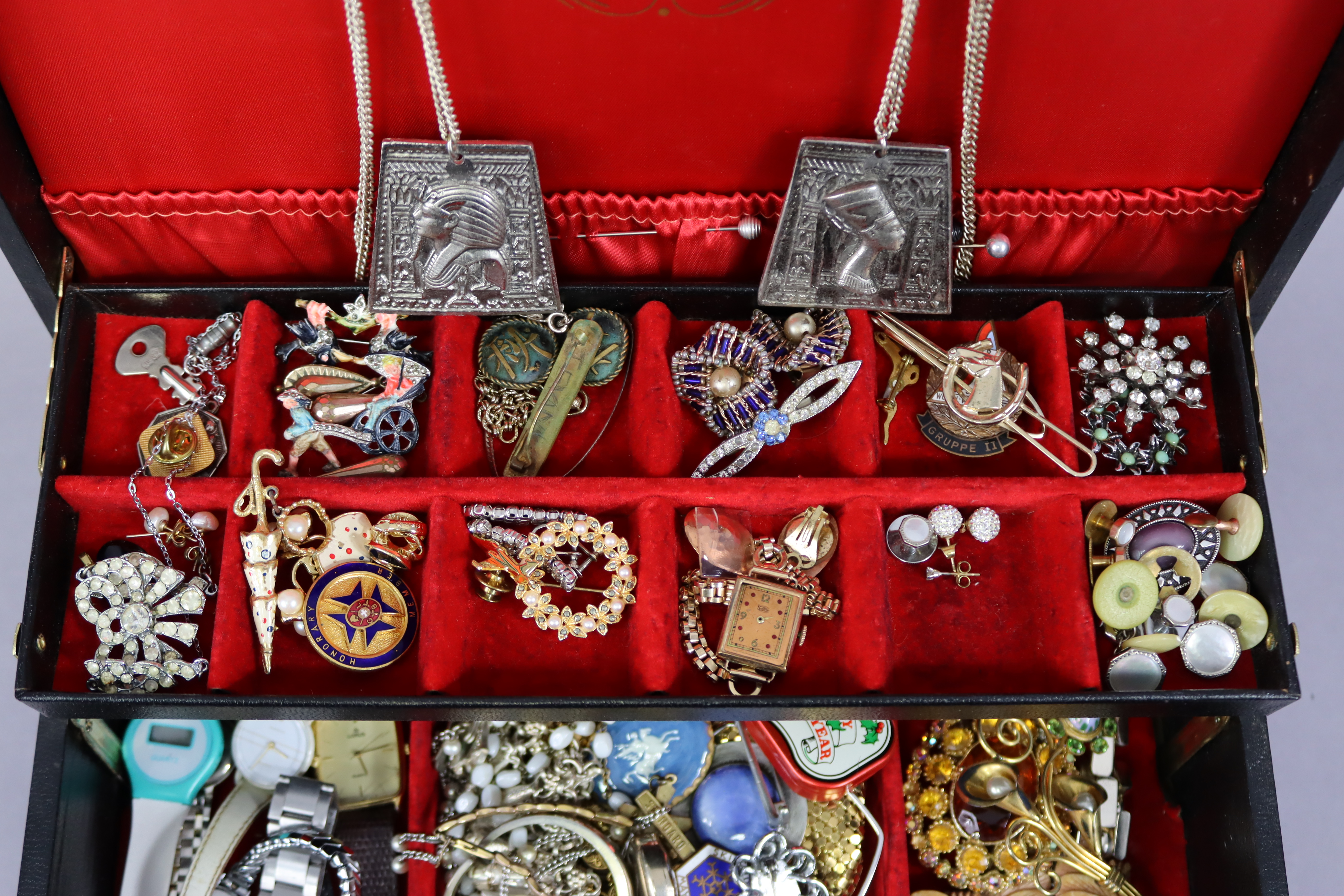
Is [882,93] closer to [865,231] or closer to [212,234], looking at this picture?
[865,231]

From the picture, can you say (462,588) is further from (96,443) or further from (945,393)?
(945,393)

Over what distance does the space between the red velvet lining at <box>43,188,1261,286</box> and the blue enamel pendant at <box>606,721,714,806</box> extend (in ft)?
3.69

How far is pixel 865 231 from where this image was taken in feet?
7.29

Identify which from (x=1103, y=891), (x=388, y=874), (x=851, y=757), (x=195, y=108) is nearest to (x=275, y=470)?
(x=195, y=108)

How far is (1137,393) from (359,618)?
1.88 meters

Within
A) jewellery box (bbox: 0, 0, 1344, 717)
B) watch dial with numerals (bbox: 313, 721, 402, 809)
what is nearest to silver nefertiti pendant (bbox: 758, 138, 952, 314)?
jewellery box (bbox: 0, 0, 1344, 717)

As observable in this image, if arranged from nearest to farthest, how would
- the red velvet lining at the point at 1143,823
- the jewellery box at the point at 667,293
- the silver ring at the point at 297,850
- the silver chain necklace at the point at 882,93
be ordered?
the silver chain necklace at the point at 882,93 < the jewellery box at the point at 667,293 < the silver ring at the point at 297,850 < the red velvet lining at the point at 1143,823

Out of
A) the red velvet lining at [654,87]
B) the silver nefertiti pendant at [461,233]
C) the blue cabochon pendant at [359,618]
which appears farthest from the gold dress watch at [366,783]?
the red velvet lining at [654,87]

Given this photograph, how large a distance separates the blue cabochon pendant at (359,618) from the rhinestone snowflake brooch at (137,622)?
0.88 ft

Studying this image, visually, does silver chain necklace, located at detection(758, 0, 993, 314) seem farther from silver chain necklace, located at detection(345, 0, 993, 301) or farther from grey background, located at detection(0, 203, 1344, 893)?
grey background, located at detection(0, 203, 1344, 893)

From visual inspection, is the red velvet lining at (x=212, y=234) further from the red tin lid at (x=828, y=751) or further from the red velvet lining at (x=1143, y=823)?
the red velvet lining at (x=1143, y=823)

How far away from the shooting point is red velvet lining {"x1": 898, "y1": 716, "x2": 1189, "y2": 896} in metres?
2.52

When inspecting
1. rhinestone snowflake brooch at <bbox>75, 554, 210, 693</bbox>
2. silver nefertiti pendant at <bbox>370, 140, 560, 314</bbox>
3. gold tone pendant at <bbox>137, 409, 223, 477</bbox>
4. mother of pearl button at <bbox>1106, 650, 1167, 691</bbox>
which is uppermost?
silver nefertiti pendant at <bbox>370, 140, 560, 314</bbox>

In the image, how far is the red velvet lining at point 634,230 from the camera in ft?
7.79
